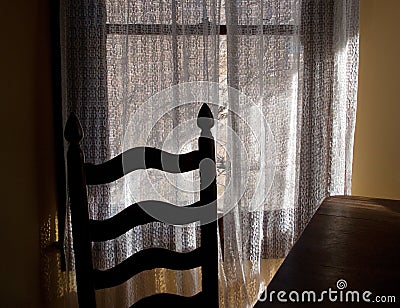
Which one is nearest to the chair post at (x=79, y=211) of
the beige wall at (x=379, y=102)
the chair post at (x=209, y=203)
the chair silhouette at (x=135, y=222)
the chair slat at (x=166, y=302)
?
the chair silhouette at (x=135, y=222)

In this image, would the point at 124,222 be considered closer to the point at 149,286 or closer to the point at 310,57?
the point at 149,286

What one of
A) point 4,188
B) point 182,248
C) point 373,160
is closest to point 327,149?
point 373,160

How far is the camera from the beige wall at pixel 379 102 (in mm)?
2121

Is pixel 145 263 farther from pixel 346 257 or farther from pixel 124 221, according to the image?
pixel 346 257

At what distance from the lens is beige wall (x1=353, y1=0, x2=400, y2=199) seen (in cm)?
212

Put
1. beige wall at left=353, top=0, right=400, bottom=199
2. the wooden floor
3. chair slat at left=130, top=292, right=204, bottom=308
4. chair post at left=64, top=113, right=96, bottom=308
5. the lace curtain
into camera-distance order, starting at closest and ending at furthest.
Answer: the wooden floor, chair post at left=64, top=113, right=96, bottom=308, chair slat at left=130, top=292, right=204, bottom=308, the lace curtain, beige wall at left=353, top=0, right=400, bottom=199

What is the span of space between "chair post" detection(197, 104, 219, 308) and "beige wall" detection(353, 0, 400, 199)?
1037 mm

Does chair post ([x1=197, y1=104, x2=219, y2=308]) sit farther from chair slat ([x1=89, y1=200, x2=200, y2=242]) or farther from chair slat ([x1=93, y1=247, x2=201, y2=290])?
chair slat ([x1=89, y1=200, x2=200, y2=242])

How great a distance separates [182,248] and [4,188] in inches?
31.3

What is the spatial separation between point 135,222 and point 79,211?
15 cm

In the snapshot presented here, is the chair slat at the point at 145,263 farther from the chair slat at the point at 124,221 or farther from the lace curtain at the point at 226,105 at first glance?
the lace curtain at the point at 226,105

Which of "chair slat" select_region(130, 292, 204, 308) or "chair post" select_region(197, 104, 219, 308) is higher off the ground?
"chair post" select_region(197, 104, 219, 308)

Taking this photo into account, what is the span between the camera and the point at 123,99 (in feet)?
6.68

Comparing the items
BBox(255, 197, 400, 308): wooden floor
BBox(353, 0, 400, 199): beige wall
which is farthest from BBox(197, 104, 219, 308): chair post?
BBox(353, 0, 400, 199): beige wall
